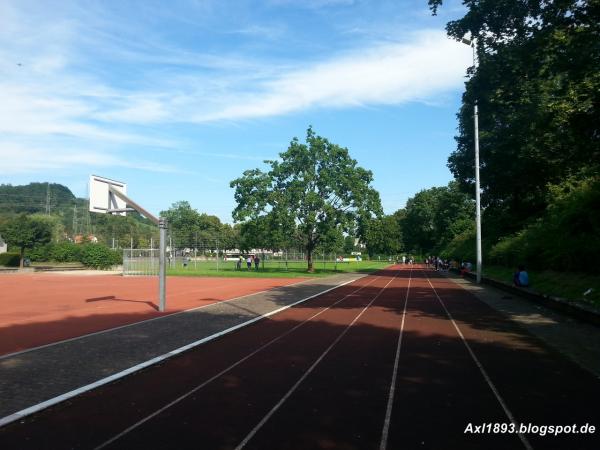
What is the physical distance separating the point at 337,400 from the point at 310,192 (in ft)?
127

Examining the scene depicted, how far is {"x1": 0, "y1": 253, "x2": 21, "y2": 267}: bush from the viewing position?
5330 centimetres

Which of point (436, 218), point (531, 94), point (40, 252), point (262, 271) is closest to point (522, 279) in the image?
point (531, 94)

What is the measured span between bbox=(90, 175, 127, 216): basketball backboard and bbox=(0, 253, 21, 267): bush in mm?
44358

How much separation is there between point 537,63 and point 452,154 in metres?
25.5

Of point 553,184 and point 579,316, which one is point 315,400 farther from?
point 553,184

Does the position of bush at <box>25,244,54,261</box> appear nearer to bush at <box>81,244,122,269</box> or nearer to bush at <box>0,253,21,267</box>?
bush at <box>0,253,21,267</box>

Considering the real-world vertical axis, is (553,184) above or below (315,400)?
above

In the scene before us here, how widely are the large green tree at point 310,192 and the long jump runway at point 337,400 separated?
34.2 metres

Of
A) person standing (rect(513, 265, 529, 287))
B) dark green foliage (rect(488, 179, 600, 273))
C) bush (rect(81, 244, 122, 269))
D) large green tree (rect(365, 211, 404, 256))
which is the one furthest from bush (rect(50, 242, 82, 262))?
person standing (rect(513, 265, 529, 287))

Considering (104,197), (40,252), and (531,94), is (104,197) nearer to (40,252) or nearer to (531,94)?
(531,94)

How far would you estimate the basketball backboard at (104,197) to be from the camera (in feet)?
51.5

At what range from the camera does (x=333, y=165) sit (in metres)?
46.5

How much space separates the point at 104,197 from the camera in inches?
637

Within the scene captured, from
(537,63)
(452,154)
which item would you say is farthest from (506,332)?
(452,154)
